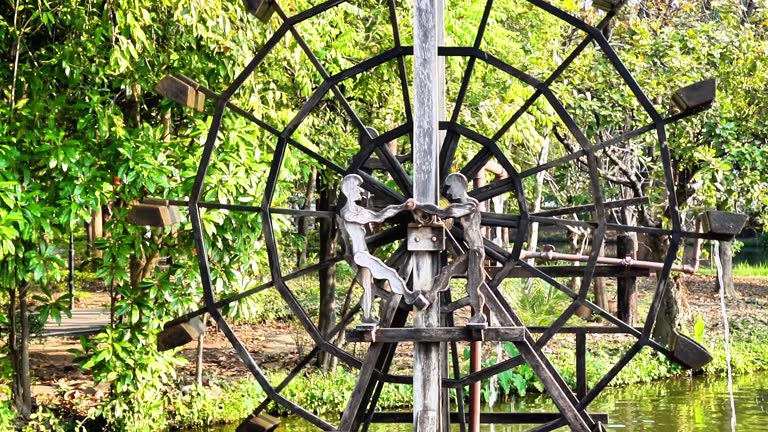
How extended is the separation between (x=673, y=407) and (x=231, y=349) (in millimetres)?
5472

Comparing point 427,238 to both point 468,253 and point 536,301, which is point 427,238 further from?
point 536,301

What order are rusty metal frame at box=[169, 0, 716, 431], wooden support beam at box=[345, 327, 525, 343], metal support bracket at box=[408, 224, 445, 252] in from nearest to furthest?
wooden support beam at box=[345, 327, 525, 343] < metal support bracket at box=[408, 224, 445, 252] < rusty metal frame at box=[169, 0, 716, 431]

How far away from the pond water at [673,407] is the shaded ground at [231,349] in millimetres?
1421

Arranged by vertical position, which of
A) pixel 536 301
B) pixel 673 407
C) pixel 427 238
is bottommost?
pixel 673 407

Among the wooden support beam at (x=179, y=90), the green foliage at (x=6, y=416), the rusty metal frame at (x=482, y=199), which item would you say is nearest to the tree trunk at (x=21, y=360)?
the green foliage at (x=6, y=416)

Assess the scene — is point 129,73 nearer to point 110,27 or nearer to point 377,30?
point 110,27

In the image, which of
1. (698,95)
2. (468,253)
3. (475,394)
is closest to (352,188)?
(468,253)

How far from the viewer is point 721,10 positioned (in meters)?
13.4

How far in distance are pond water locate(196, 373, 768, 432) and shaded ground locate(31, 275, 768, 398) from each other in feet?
4.66

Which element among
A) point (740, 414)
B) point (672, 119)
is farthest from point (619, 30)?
point (672, 119)

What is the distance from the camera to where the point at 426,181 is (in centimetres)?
576

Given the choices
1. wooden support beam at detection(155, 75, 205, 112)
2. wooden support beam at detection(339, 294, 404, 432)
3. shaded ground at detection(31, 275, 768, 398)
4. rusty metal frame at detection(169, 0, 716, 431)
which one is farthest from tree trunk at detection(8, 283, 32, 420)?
wooden support beam at detection(339, 294, 404, 432)

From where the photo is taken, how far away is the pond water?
1062 centimetres

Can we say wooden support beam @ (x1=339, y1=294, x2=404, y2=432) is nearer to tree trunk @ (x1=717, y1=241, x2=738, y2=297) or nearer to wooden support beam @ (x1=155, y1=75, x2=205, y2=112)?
wooden support beam @ (x1=155, y1=75, x2=205, y2=112)
